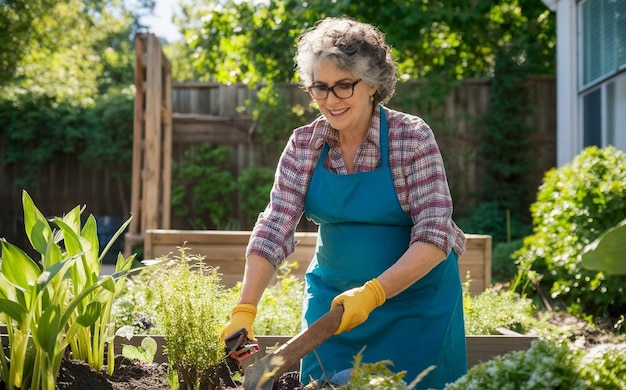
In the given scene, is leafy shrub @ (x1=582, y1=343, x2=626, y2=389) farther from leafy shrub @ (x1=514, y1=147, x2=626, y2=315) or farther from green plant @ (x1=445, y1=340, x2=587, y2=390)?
leafy shrub @ (x1=514, y1=147, x2=626, y2=315)

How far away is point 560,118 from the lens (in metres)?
7.91

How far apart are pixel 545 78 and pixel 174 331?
27.6 ft

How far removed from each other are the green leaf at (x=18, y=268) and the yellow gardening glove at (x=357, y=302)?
0.62 meters

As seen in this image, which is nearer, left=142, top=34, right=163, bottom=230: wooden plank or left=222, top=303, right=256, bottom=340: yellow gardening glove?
left=222, top=303, right=256, bottom=340: yellow gardening glove

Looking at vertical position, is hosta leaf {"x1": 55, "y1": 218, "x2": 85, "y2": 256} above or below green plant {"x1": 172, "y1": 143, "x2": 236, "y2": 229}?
below

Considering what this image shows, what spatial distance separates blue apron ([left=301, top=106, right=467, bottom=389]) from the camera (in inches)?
79.2

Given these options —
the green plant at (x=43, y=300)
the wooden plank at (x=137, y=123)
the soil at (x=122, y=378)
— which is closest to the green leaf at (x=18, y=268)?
the green plant at (x=43, y=300)

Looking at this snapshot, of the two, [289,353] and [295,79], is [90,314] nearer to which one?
[289,353]

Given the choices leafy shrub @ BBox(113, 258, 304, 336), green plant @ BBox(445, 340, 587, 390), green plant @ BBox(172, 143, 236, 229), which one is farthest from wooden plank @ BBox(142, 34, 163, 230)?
green plant @ BBox(445, 340, 587, 390)

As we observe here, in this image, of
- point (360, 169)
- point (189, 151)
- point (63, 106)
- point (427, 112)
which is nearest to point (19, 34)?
point (63, 106)

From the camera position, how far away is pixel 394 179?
2100 millimetres

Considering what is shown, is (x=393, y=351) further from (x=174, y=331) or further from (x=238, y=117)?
(x=238, y=117)

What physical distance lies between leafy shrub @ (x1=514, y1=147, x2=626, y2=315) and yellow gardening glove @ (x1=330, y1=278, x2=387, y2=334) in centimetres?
320

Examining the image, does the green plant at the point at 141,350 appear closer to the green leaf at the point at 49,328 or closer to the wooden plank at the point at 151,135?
the green leaf at the point at 49,328
